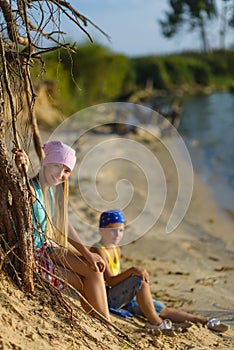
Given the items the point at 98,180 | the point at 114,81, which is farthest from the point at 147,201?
the point at 114,81

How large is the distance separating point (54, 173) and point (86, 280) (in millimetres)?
867

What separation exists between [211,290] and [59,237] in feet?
6.93

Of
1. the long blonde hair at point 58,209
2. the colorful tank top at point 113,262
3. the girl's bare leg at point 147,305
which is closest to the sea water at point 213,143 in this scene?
the colorful tank top at point 113,262

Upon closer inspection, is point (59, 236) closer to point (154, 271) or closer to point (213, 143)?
point (154, 271)

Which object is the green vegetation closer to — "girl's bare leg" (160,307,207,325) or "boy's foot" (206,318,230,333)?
"girl's bare leg" (160,307,207,325)

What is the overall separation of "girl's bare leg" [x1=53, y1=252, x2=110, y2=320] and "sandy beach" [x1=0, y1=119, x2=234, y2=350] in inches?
12.6

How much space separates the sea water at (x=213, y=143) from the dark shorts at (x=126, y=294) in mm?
7446

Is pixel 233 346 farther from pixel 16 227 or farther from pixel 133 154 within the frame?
pixel 133 154

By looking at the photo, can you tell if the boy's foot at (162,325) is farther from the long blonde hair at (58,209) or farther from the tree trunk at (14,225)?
the tree trunk at (14,225)

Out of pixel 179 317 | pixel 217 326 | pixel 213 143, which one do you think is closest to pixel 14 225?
pixel 179 317

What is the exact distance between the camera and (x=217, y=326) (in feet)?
16.2

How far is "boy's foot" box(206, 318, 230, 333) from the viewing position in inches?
194

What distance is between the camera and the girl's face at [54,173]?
474cm

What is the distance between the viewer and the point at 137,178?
14125 millimetres
